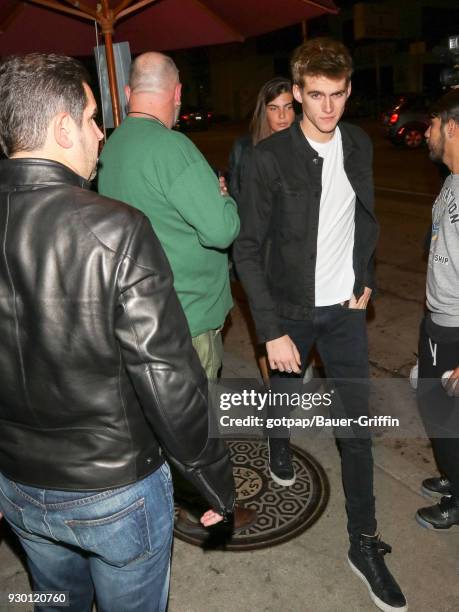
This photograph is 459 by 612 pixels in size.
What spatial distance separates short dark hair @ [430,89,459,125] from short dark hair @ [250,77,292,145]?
2.00 m

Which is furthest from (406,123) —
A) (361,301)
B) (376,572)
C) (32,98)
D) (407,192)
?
(32,98)

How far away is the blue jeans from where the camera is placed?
1802 millimetres

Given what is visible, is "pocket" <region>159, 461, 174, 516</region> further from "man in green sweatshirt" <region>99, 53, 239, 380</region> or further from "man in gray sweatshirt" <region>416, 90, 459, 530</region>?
"man in gray sweatshirt" <region>416, 90, 459, 530</region>

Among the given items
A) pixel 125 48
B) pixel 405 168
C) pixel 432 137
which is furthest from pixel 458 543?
pixel 405 168

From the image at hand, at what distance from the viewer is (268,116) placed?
4.85 m

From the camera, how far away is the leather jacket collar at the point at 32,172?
5.35 ft

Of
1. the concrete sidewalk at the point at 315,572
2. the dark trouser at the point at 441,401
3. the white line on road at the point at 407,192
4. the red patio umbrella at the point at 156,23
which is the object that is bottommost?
the concrete sidewalk at the point at 315,572

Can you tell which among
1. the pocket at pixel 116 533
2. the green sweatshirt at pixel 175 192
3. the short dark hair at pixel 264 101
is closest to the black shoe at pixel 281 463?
the green sweatshirt at pixel 175 192

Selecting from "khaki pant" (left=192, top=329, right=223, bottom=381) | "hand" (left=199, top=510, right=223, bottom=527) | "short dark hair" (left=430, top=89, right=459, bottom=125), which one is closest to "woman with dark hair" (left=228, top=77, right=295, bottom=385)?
"khaki pant" (left=192, top=329, right=223, bottom=381)

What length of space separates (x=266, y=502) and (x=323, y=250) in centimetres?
158

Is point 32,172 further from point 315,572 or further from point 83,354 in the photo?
point 315,572

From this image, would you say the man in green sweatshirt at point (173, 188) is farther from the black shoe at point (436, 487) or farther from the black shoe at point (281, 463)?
the black shoe at point (436, 487)

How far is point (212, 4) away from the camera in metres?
5.29

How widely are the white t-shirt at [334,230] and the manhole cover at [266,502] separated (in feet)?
4.13
